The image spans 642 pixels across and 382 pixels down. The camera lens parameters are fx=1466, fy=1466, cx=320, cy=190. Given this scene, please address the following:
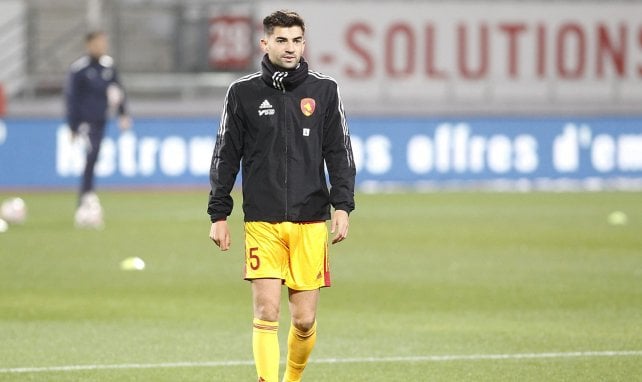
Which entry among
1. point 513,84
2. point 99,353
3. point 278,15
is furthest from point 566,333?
point 513,84

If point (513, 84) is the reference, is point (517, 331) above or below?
below

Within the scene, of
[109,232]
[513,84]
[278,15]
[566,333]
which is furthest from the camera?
[513,84]

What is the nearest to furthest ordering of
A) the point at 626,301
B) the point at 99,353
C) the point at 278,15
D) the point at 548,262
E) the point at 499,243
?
the point at 278,15
the point at 99,353
the point at 626,301
the point at 548,262
the point at 499,243

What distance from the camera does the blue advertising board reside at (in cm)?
2595

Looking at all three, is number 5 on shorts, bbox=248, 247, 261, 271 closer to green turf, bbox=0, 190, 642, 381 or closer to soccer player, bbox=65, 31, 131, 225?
green turf, bbox=0, 190, 642, 381

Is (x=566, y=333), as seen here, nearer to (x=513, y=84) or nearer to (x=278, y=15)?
(x=278, y=15)

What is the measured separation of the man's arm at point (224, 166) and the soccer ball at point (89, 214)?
1173 centimetres

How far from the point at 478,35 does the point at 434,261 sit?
17.0m

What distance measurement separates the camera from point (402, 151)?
27297 mm

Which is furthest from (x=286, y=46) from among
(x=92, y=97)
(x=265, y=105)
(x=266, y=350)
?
(x=92, y=97)

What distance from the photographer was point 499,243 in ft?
57.8

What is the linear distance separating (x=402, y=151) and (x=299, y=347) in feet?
63.7

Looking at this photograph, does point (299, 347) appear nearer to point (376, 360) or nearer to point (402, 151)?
point (376, 360)

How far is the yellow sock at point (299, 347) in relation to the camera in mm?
8008
